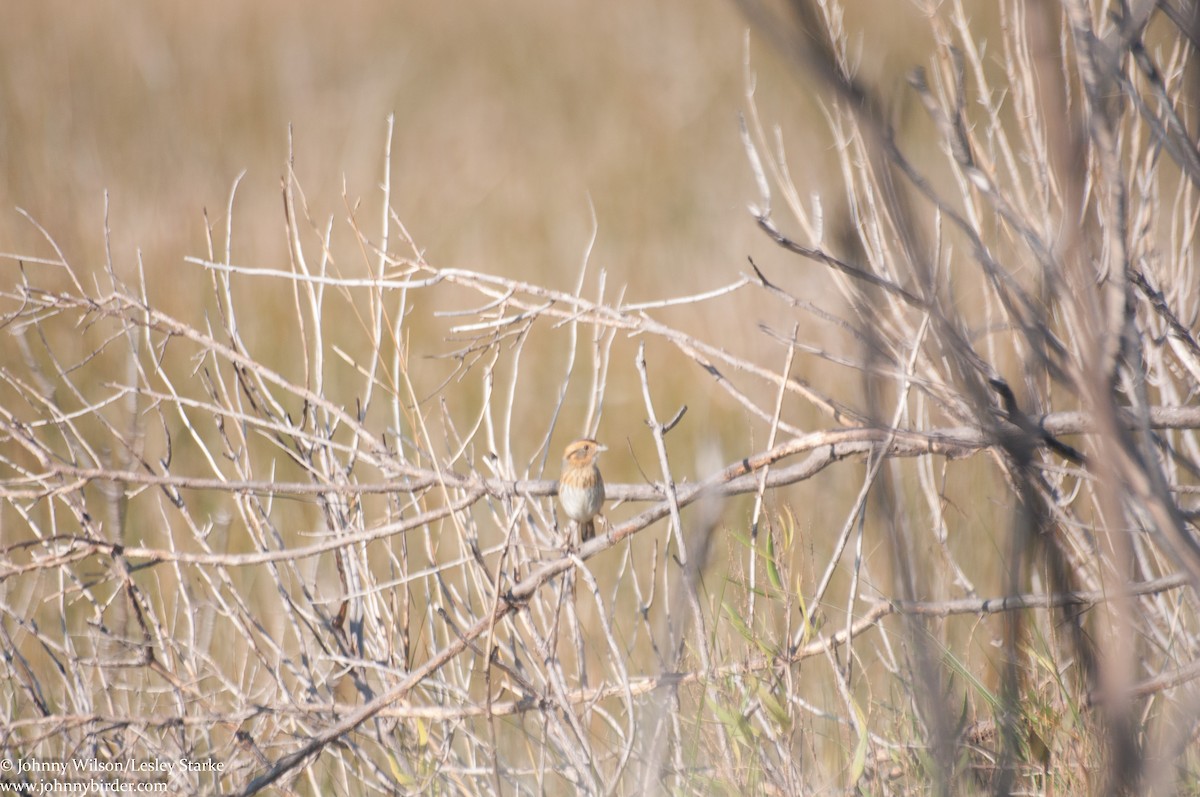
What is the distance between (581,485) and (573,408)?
2.85 m

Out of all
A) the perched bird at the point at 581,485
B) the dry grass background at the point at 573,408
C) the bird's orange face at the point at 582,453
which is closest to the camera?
the dry grass background at the point at 573,408

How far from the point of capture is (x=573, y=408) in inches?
217

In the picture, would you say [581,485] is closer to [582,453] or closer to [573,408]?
[582,453]

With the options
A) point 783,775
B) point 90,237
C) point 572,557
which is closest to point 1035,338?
point 572,557

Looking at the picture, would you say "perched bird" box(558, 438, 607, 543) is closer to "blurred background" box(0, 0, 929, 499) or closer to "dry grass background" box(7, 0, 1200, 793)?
"dry grass background" box(7, 0, 1200, 793)

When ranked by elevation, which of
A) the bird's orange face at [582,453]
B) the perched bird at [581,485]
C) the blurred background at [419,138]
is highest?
the blurred background at [419,138]

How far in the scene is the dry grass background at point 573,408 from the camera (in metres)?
1.54

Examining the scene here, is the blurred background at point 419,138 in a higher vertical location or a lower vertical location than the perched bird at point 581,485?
higher

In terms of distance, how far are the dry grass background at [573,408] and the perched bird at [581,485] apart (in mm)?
104

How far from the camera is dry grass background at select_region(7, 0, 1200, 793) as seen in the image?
5.07ft

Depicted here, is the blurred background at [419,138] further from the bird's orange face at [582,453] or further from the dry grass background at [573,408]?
the bird's orange face at [582,453]

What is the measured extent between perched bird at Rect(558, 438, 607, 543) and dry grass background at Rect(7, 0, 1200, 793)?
0.34 ft

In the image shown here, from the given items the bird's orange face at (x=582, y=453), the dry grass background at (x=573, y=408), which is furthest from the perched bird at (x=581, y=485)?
the dry grass background at (x=573, y=408)

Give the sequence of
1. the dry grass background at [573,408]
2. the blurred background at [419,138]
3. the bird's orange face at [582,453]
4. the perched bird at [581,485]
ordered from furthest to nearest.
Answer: the blurred background at [419,138] → the bird's orange face at [582,453] → the perched bird at [581,485] → the dry grass background at [573,408]
